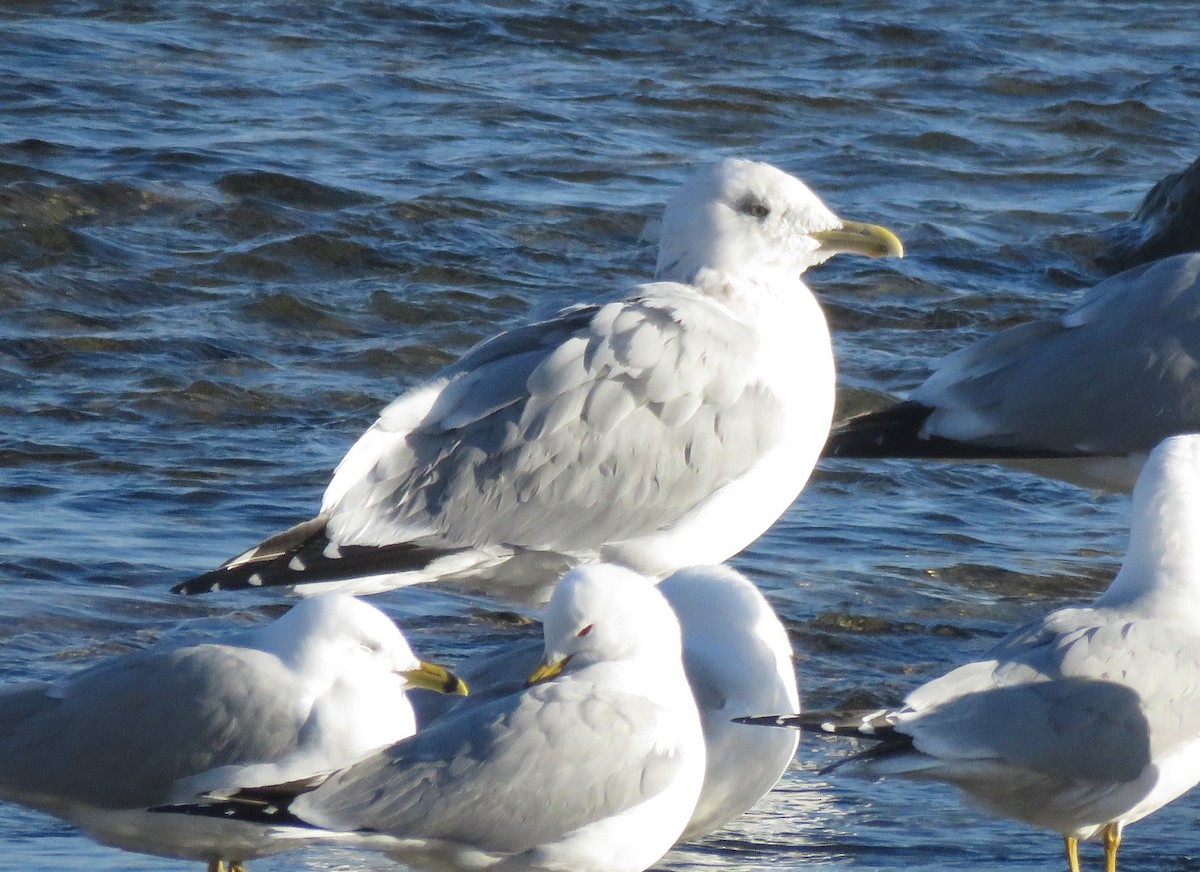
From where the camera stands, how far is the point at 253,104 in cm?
1260

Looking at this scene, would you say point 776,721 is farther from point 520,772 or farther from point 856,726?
point 520,772

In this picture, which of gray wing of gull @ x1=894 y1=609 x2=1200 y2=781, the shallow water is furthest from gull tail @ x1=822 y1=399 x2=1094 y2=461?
gray wing of gull @ x1=894 y1=609 x2=1200 y2=781

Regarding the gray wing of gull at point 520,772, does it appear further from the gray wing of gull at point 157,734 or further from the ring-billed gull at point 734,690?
the ring-billed gull at point 734,690

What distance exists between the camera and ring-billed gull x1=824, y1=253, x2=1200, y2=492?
7035 mm

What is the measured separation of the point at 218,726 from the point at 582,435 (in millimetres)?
1754

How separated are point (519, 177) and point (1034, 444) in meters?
5.18

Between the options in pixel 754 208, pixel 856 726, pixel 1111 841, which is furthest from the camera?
pixel 754 208

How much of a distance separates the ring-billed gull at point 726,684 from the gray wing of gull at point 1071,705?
351 mm

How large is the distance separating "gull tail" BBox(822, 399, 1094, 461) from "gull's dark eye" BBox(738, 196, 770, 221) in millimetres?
1431

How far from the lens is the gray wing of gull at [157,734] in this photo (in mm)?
4227

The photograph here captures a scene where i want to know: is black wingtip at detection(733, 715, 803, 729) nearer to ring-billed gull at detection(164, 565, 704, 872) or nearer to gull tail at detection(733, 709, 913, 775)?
gull tail at detection(733, 709, 913, 775)

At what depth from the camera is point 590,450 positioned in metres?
5.75

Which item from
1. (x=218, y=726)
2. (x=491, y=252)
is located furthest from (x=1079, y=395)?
(x=491, y=252)

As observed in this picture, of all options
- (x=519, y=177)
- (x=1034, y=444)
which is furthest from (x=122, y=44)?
(x=1034, y=444)
